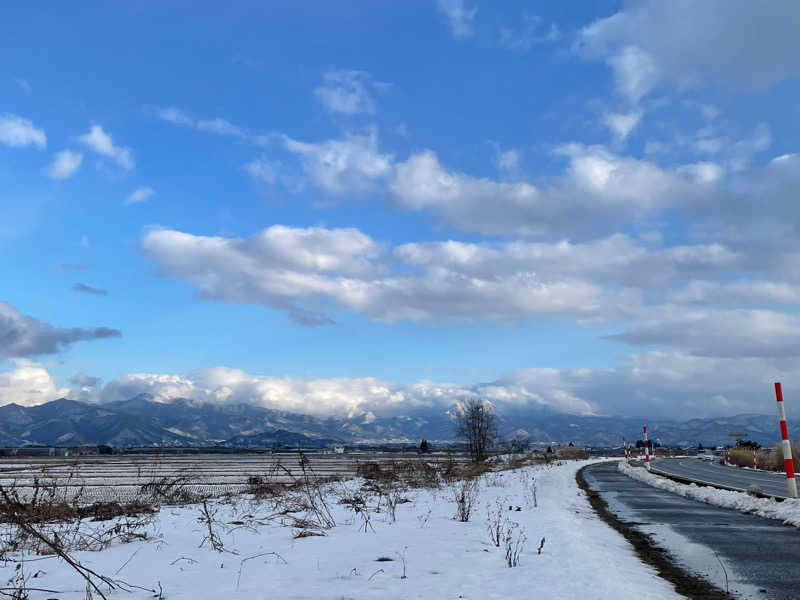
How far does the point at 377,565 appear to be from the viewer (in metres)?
6.70

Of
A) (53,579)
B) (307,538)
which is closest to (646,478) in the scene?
(307,538)

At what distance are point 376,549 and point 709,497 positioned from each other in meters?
12.5

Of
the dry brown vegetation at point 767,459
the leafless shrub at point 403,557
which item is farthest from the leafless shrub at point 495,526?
the dry brown vegetation at point 767,459

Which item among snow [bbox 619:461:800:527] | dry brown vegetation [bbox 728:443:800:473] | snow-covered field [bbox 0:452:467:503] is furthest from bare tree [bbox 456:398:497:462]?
snow [bbox 619:461:800:527]

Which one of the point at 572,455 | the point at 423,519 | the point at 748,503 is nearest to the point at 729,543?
the point at 423,519

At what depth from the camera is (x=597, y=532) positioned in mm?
10156

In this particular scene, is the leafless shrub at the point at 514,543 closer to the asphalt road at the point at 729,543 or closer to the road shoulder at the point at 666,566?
Answer: the road shoulder at the point at 666,566

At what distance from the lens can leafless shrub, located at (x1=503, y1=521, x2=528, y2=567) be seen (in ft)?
22.6

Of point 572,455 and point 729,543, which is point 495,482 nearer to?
point 729,543

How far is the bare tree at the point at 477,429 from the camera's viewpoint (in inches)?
2948

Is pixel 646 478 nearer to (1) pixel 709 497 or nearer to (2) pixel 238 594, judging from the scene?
(1) pixel 709 497

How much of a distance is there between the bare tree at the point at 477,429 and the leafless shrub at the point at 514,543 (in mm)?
63585

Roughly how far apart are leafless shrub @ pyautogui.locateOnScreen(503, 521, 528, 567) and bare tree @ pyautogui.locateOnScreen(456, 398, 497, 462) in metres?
63.6

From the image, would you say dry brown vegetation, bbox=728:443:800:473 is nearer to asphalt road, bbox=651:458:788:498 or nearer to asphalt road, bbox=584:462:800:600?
asphalt road, bbox=651:458:788:498
